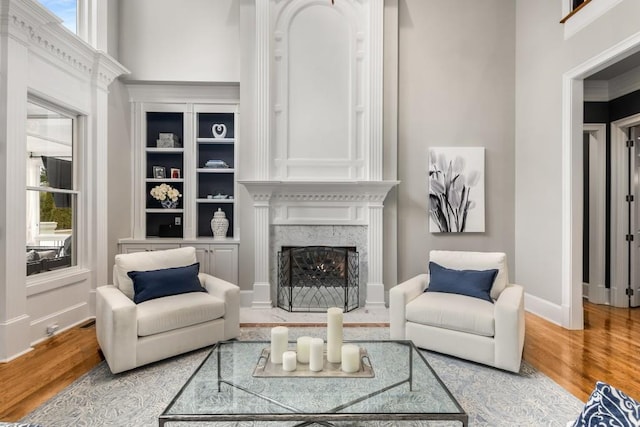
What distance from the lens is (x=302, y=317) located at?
162 inches

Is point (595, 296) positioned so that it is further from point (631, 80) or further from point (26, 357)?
point (26, 357)

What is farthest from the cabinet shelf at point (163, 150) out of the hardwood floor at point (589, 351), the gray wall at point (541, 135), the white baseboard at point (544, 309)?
the white baseboard at point (544, 309)

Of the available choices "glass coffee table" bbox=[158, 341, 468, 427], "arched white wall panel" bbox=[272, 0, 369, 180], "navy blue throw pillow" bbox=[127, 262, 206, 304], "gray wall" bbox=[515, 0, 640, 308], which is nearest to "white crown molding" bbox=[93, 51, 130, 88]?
"arched white wall panel" bbox=[272, 0, 369, 180]

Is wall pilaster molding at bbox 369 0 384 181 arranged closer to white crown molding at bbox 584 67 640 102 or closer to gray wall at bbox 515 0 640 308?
gray wall at bbox 515 0 640 308

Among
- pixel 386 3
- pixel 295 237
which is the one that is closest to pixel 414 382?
pixel 295 237

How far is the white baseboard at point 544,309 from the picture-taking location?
379 centimetres

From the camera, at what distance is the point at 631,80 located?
4.32 meters

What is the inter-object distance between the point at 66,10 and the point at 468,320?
194 inches

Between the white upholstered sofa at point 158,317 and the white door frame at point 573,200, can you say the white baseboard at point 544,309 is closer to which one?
the white door frame at point 573,200

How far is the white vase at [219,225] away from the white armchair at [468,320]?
2.55 m

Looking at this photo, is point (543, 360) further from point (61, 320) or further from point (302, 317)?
point (61, 320)

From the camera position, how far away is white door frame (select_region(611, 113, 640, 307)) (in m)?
4.46

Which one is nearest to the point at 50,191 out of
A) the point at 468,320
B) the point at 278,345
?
the point at 278,345

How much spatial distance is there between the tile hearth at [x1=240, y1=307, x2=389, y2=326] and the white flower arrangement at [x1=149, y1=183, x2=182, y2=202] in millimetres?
1758
